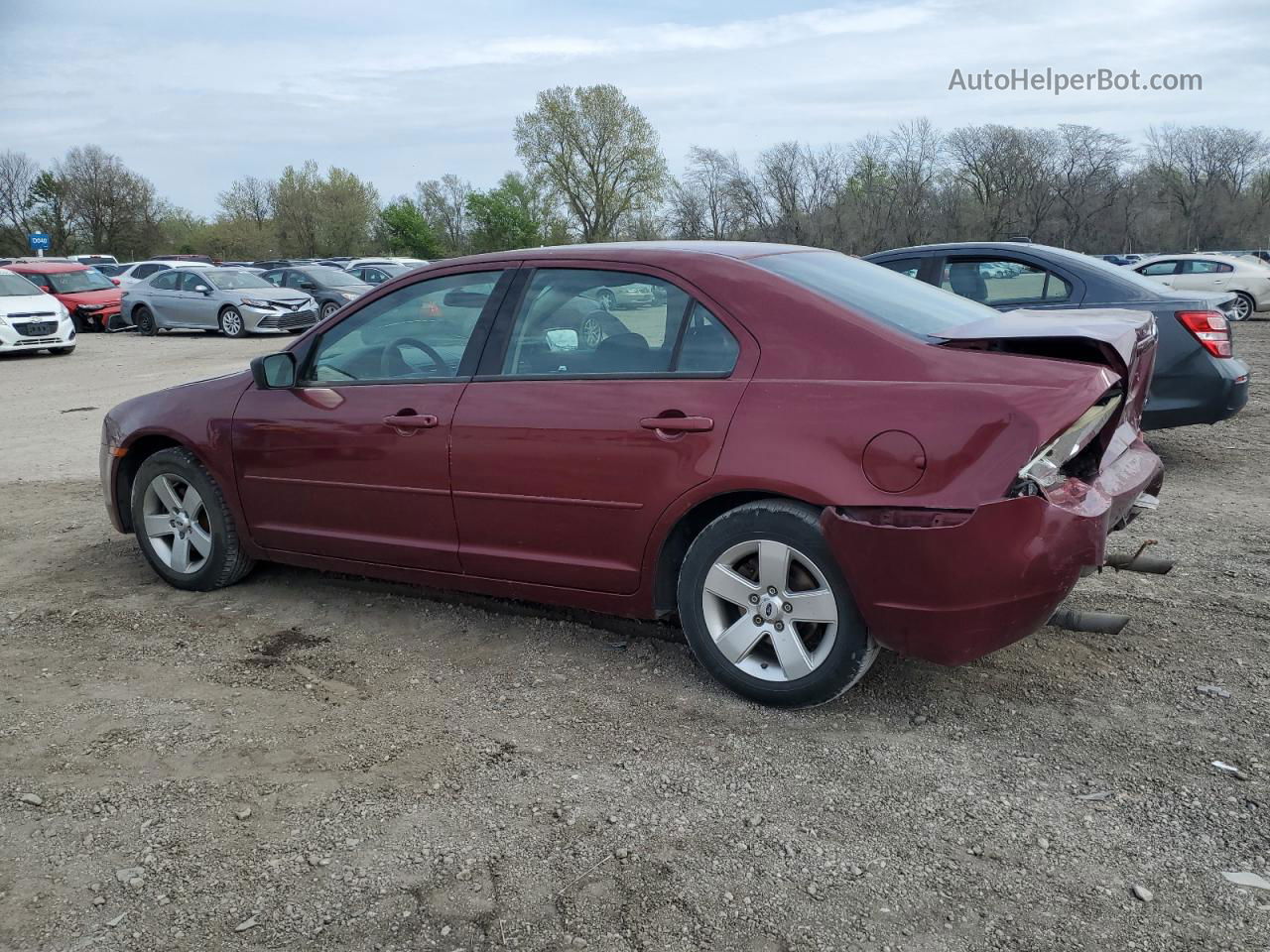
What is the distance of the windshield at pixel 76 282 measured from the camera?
25.3 meters

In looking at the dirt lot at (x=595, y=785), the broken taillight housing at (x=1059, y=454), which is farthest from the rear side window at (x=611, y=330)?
the dirt lot at (x=595, y=785)

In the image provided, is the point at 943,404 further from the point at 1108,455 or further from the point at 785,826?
the point at 785,826

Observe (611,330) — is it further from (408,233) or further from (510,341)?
(408,233)

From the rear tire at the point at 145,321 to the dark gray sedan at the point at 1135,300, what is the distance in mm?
20370

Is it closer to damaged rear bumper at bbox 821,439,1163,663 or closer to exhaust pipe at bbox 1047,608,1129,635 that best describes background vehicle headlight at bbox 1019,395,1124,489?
damaged rear bumper at bbox 821,439,1163,663

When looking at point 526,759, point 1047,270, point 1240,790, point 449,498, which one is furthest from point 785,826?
point 1047,270

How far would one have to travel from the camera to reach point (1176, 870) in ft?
9.12

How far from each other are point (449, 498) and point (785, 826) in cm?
197

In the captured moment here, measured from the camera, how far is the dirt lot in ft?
8.77

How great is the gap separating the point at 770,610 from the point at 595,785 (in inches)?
33.4

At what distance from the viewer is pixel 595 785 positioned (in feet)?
10.9

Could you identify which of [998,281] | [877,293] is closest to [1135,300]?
[998,281]

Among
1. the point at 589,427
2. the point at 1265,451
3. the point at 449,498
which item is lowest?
the point at 1265,451

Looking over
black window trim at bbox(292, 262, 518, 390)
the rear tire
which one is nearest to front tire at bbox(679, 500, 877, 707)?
black window trim at bbox(292, 262, 518, 390)
